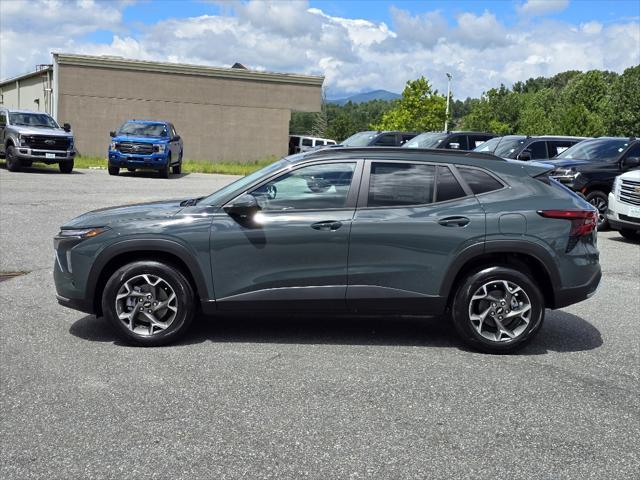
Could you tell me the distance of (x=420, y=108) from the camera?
62.8m

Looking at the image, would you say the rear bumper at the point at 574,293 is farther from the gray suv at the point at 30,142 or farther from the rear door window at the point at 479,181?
the gray suv at the point at 30,142

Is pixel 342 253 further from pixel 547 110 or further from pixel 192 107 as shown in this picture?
pixel 547 110

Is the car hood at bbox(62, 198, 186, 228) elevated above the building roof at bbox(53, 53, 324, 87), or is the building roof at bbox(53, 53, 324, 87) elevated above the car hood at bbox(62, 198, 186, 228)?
the building roof at bbox(53, 53, 324, 87)

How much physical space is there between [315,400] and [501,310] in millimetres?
1924

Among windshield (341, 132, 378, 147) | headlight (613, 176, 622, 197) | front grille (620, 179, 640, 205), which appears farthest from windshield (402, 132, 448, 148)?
front grille (620, 179, 640, 205)

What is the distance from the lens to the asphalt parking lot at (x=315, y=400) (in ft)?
12.9

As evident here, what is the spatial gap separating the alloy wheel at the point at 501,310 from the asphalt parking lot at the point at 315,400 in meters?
0.22

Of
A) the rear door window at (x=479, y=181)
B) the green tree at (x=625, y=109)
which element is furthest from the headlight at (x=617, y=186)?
the green tree at (x=625, y=109)

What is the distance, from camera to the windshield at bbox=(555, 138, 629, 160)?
14.6 meters

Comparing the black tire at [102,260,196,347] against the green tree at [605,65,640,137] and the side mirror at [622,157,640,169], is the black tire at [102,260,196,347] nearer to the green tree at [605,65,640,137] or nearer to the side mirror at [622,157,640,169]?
the side mirror at [622,157,640,169]

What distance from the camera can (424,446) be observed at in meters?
4.14

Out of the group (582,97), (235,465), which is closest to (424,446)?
(235,465)

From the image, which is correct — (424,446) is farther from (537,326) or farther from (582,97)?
(582,97)

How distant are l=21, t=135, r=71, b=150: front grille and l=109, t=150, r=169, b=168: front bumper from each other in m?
1.58
